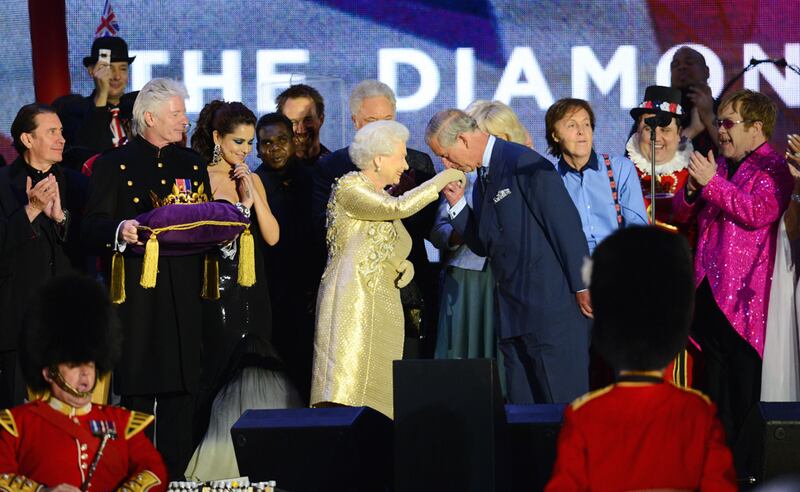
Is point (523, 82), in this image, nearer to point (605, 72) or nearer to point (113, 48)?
point (605, 72)

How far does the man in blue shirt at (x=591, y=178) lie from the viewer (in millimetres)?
6750

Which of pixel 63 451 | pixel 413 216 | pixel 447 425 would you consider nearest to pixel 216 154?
pixel 413 216

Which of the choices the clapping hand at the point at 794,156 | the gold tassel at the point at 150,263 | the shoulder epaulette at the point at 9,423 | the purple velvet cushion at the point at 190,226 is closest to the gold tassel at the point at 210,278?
the purple velvet cushion at the point at 190,226

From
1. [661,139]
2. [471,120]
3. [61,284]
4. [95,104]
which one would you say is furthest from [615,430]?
[95,104]

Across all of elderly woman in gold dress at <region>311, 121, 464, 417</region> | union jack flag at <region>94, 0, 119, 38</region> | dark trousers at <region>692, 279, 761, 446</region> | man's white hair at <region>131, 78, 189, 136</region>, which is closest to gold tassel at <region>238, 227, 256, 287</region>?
elderly woman in gold dress at <region>311, 121, 464, 417</region>

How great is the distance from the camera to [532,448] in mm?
5188

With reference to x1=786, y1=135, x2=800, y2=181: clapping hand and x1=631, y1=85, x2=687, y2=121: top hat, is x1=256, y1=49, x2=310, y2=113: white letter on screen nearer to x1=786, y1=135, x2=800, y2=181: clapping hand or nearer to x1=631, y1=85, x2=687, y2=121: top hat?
x1=631, y1=85, x2=687, y2=121: top hat

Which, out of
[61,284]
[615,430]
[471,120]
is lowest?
[615,430]

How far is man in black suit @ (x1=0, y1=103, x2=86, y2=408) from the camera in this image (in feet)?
21.6

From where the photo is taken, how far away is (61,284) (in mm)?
4762

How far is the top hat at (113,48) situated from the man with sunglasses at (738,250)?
330cm

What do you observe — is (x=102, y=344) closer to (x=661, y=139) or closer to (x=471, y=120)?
(x=471, y=120)

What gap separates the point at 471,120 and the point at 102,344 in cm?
245

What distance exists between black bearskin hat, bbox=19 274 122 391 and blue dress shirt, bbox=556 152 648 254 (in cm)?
269
